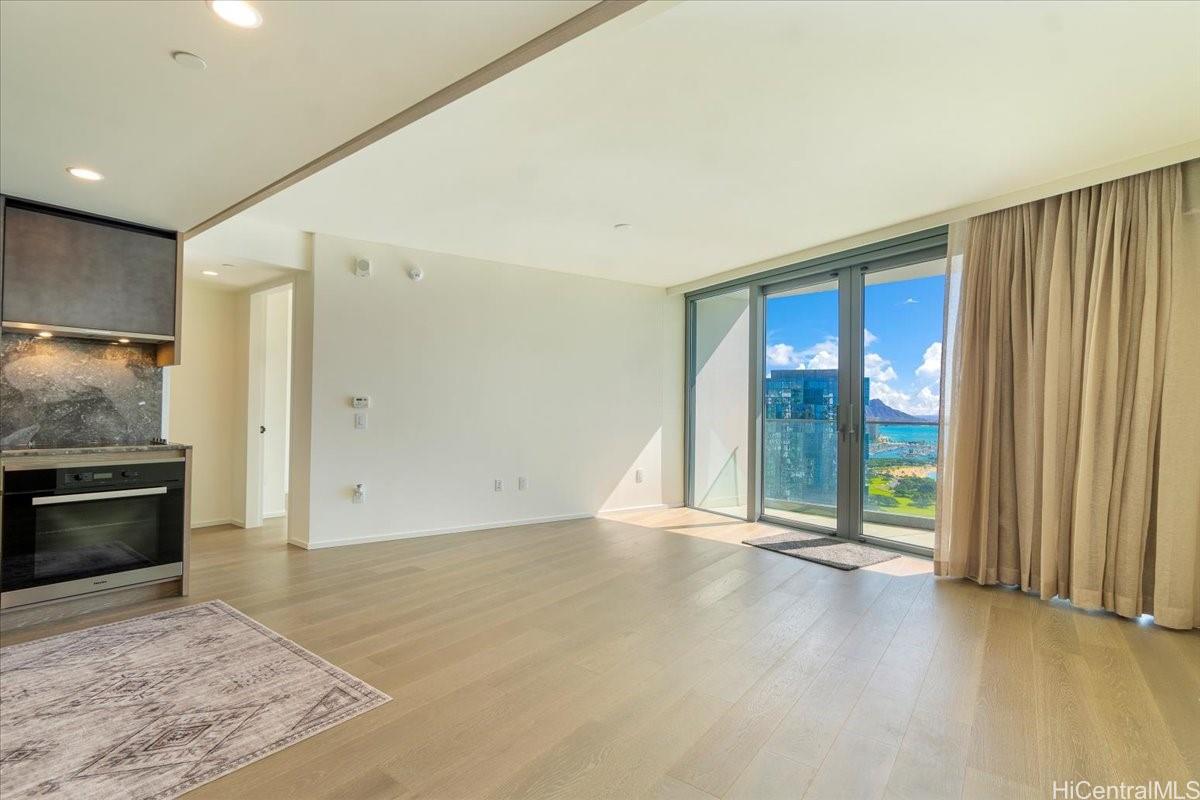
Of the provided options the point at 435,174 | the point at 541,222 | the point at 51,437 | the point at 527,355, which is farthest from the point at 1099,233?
the point at 51,437

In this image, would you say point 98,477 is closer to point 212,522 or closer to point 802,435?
point 212,522

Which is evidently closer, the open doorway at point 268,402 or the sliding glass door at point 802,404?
the sliding glass door at point 802,404

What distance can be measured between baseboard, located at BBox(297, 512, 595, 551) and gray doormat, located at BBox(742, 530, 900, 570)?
6.47 feet

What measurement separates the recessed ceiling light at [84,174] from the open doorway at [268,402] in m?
2.14

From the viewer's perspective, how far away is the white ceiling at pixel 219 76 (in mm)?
1587

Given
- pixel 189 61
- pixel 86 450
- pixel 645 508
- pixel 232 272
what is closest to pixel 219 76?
pixel 189 61

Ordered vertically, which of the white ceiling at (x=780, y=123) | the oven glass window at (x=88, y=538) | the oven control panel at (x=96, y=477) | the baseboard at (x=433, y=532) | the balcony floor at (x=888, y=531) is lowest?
the baseboard at (x=433, y=532)

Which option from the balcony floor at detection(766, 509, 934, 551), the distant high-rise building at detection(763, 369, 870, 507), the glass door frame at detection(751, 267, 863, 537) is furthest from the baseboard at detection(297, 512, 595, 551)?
the glass door frame at detection(751, 267, 863, 537)

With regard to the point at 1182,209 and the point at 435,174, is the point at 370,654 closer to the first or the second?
the point at 435,174

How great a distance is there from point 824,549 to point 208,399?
5.93 m

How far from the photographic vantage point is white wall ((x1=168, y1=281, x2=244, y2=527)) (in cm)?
534

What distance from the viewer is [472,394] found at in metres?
5.35

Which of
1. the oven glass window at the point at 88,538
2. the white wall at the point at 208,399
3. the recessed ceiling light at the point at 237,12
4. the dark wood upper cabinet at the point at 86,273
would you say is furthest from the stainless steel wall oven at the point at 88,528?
the recessed ceiling light at the point at 237,12

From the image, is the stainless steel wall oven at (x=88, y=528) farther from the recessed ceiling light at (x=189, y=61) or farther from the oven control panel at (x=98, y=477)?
the recessed ceiling light at (x=189, y=61)
